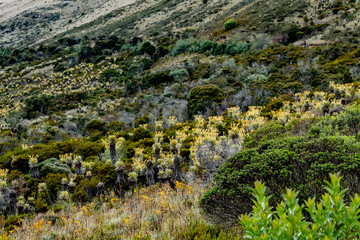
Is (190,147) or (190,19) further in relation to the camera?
(190,19)

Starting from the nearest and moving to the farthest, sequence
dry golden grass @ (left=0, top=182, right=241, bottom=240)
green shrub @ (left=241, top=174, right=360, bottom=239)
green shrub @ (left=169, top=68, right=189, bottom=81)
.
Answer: green shrub @ (left=241, top=174, right=360, bottom=239) < dry golden grass @ (left=0, top=182, right=241, bottom=240) < green shrub @ (left=169, top=68, right=189, bottom=81)

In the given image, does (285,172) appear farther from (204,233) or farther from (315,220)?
(315,220)

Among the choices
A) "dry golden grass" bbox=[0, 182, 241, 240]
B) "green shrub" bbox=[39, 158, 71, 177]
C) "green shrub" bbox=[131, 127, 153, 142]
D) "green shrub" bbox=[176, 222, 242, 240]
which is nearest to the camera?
"green shrub" bbox=[176, 222, 242, 240]

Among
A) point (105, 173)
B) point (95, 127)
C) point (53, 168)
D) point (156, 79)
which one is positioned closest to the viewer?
point (105, 173)

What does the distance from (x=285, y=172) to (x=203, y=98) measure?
41.5ft

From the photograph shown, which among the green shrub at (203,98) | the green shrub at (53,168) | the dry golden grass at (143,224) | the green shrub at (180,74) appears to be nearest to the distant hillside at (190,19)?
the green shrub at (180,74)

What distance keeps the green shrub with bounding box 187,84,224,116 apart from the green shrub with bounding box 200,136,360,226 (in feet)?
36.8

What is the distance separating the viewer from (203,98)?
15.4m

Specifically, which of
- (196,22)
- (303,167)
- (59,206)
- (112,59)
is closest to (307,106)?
(303,167)

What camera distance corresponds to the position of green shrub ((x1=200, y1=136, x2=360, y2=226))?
2.76 meters

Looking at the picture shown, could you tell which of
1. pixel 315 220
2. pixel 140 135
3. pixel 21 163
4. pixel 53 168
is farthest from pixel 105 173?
pixel 315 220

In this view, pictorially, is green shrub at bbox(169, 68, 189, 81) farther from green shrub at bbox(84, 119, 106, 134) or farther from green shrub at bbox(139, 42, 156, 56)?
green shrub at bbox(139, 42, 156, 56)

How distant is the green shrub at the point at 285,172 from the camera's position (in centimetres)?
276

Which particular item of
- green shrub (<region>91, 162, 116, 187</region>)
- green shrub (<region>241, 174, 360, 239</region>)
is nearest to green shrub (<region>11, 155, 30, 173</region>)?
green shrub (<region>91, 162, 116, 187</region>)
